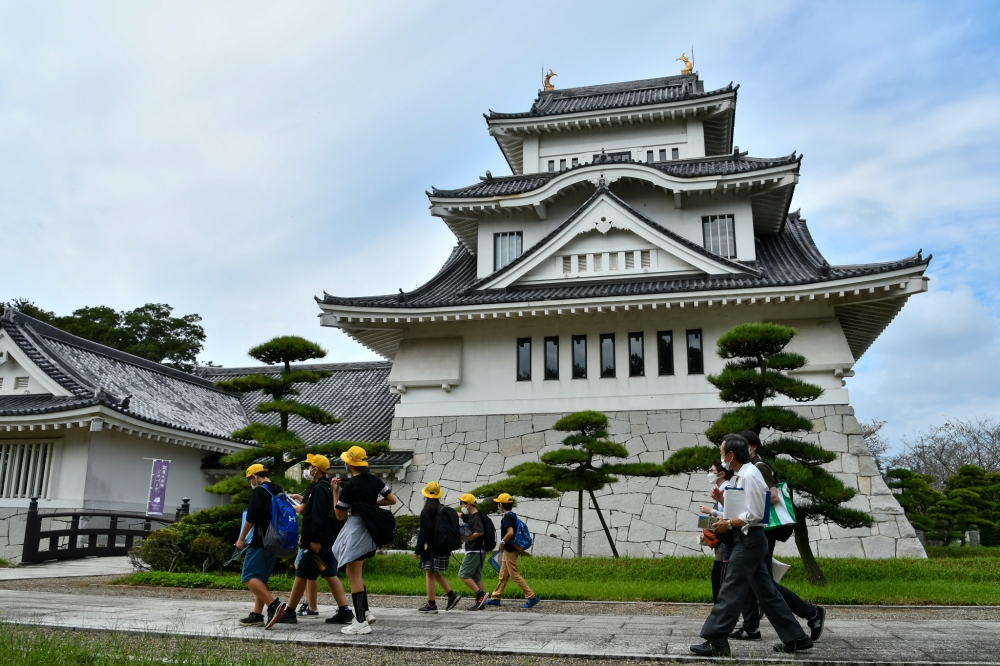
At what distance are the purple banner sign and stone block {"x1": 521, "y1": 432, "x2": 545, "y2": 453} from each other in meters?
9.20

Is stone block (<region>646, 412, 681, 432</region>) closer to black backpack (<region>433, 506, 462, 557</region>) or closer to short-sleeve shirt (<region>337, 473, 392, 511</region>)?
black backpack (<region>433, 506, 462, 557</region>)

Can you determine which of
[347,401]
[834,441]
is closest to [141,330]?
[347,401]

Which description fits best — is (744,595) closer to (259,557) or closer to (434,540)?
(434,540)

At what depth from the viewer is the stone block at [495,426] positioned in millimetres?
17828

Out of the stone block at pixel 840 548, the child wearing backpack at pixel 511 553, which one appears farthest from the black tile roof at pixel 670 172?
the child wearing backpack at pixel 511 553

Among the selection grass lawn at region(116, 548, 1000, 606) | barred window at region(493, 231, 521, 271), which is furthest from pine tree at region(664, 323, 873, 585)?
barred window at region(493, 231, 521, 271)

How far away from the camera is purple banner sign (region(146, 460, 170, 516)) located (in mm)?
17734

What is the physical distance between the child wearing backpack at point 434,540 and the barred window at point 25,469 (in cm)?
1258

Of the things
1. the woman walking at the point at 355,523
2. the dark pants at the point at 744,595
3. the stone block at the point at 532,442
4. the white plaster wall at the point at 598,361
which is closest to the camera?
the dark pants at the point at 744,595

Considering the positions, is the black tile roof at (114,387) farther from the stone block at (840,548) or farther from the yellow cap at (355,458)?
the stone block at (840,548)

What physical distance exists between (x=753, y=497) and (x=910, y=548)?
12.0 metres

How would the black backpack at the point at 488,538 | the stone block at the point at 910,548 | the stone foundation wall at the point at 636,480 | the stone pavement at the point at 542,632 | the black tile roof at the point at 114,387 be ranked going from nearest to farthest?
the stone pavement at the point at 542,632
the black backpack at the point at 488,538
the stone block at the point at 910,548
the stone foundation wall at the point at 636,480
the black tile roof at the point at 114,387

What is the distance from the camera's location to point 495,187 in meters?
21.8

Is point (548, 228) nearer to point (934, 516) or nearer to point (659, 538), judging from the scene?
point (659, 538)
